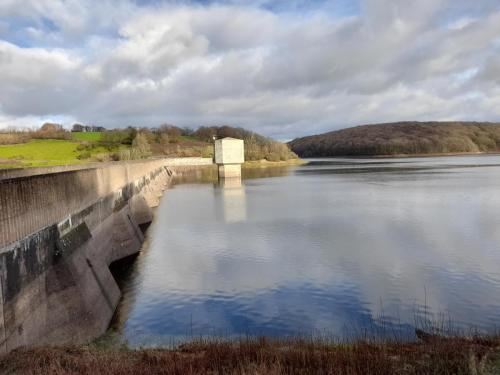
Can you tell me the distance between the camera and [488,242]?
57.9 feet

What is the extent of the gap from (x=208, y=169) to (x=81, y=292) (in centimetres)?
7926

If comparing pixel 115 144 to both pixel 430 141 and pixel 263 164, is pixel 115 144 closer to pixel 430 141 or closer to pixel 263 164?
pixel 263 164

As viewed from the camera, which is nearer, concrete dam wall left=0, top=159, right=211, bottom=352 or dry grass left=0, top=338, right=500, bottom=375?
dry grass left=0, top=338, right=500, bottom=375

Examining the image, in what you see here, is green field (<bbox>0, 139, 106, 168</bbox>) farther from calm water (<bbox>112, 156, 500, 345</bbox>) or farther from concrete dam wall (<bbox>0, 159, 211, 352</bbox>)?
concrete dam wall (<bbox>0, 159, 211, 352</bbox>)

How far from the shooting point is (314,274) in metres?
14.1

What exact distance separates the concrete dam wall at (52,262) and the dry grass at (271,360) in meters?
1.05

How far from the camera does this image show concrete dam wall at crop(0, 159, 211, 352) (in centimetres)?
697

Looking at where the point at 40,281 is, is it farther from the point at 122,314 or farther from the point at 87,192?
the point at 87,192

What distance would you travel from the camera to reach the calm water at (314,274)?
1056 centimetres

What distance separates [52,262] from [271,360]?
5570 millimetres

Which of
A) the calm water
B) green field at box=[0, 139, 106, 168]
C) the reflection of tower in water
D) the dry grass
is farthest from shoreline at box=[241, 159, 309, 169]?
the dry grass

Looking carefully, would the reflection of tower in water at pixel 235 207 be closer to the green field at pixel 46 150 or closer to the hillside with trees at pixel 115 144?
the hillside with trees at pixel 115 144

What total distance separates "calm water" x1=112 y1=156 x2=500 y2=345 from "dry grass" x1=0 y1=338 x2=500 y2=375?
9.80 feet

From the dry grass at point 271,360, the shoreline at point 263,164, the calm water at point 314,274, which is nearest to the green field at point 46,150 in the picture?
the shoreline at point 263,164
